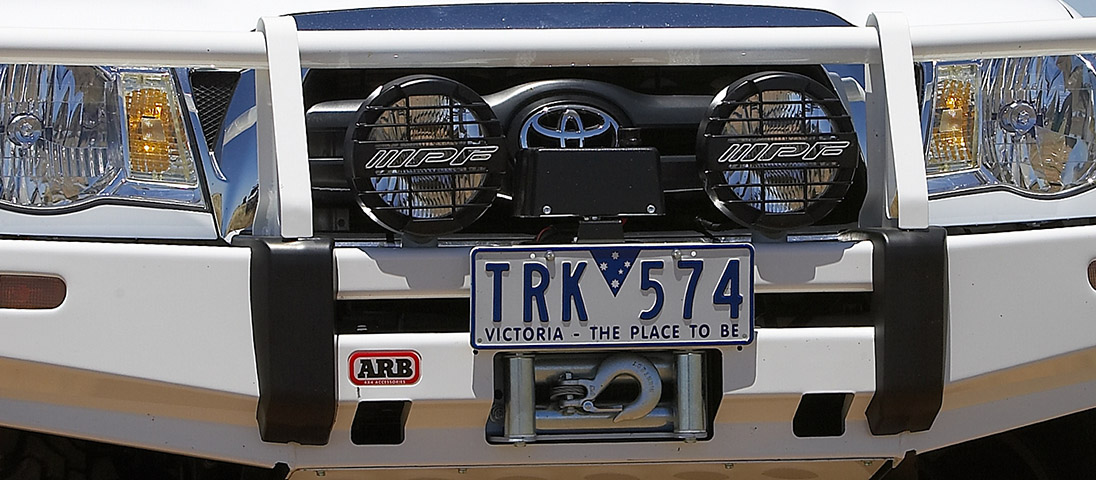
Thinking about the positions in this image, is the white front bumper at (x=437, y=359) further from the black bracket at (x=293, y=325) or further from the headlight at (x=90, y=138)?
the headlight at (x=90, y=138)

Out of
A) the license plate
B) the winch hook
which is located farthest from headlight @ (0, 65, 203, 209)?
the winch hook

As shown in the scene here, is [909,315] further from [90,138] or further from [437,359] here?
[90,138]

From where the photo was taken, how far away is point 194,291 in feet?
7.04

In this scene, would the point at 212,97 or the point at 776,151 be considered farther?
the point at 212,97

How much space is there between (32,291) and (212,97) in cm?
47

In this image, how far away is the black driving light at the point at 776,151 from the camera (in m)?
2.24

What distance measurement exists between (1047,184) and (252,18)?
1513 millimetres

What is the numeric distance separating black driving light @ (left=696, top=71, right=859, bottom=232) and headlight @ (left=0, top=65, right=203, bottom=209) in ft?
2.97

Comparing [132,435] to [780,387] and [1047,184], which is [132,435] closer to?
[780,387]

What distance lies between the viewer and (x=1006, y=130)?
245 cm

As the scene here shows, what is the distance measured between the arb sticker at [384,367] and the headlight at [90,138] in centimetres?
42

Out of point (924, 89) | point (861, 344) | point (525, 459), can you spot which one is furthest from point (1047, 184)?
point (525, 459)

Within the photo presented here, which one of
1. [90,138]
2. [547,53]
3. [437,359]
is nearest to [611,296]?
[437,359]

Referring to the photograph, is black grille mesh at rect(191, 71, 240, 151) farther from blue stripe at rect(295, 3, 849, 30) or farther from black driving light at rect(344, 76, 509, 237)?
black driving light at rect(344, 76, 509, 237)
